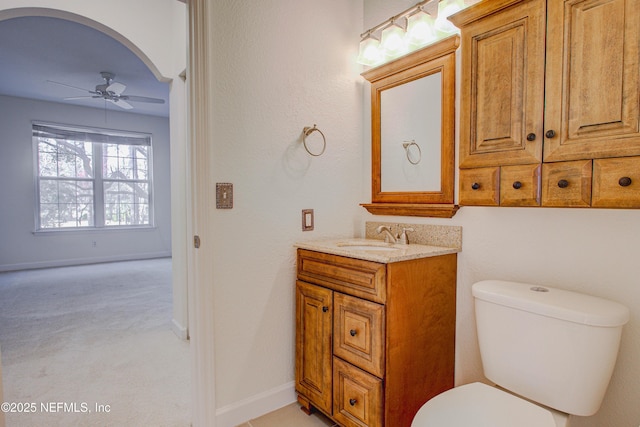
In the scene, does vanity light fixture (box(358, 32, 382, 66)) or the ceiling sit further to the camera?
the ceiling

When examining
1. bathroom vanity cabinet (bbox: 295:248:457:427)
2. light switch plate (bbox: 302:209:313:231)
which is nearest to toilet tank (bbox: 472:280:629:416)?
bathroom vanity cabinet (bbox: 295:248:457:427)

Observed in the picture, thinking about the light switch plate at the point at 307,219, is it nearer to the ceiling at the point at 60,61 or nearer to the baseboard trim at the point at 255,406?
the baseboard trim at the point at 255,406

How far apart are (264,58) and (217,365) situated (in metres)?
1.56

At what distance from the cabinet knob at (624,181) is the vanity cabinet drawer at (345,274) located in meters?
0.79

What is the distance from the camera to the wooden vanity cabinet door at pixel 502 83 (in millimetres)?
1176

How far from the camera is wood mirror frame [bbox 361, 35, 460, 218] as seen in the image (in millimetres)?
1666

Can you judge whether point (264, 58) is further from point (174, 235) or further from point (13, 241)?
point (13, 241)

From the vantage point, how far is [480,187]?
1.35 metres

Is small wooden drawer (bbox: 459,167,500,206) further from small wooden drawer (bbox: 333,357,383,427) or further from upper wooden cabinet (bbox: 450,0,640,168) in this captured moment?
small wooden drawer (bbox: 333,357,383,427)

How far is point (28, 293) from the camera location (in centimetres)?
395

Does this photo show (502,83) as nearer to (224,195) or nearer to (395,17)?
(395,17)

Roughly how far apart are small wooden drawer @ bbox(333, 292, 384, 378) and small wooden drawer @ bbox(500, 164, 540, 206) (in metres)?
0.64

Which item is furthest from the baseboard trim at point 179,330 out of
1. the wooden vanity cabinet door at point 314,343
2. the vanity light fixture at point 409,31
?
the vanity light fixture at point 409,31

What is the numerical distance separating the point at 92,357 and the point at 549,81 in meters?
3.05
